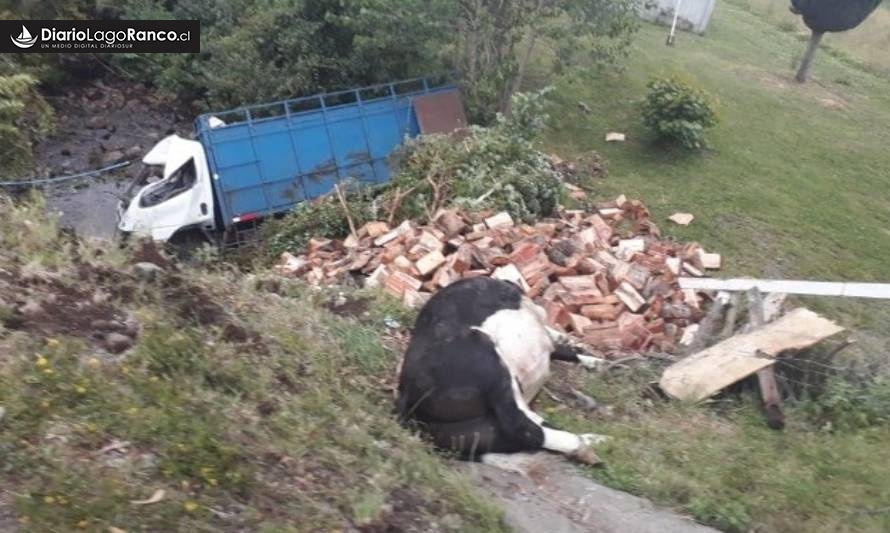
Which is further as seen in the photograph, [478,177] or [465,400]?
[478,177]

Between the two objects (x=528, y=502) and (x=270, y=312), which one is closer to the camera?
(x=528, y=502)

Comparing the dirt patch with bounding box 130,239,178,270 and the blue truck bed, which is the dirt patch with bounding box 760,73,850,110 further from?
the dirt patch with bounding box 130,239,178,270

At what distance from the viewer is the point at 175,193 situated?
41.1ft

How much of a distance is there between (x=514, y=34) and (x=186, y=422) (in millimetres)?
12374

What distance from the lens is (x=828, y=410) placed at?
238 inches

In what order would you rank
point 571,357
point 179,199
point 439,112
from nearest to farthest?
point 571,357 < point 179,199 < point 439,112

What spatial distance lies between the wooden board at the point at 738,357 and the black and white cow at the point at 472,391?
1293 millimetres

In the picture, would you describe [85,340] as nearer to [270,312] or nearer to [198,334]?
[198,334]

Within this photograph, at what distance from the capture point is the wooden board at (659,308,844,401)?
6.17 m

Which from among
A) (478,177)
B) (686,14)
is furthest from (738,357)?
(686,14)

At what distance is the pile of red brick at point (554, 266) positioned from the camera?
8.72m

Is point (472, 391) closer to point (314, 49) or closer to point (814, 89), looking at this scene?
point (314, 49)

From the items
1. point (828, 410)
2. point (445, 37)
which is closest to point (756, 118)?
point (445, 37)

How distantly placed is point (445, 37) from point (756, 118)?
6.54 meters
